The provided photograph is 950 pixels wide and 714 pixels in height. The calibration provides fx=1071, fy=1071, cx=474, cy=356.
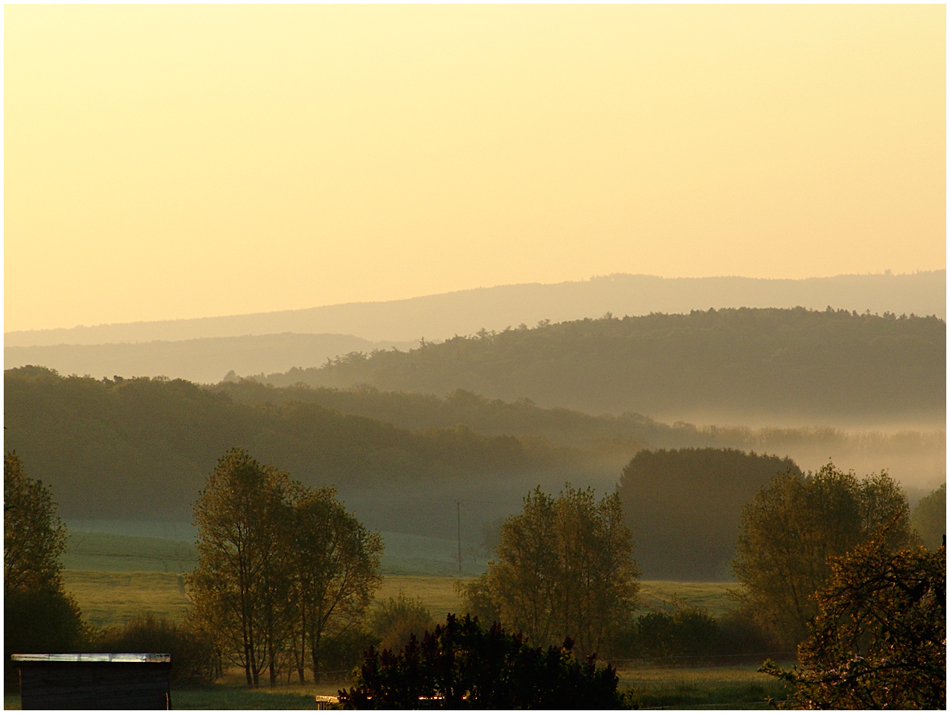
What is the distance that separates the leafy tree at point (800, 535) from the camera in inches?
2798

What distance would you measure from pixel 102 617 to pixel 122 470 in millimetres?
101478

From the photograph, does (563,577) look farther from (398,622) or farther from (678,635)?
(398,622)

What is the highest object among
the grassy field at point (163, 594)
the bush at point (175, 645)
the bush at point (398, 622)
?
the bush at point (175, 645)

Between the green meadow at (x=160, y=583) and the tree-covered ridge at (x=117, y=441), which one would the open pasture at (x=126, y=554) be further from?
the tree-covered ridge at (x=117, y=441)

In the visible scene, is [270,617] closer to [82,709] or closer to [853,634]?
[82,709]

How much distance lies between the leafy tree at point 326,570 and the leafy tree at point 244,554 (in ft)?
3.44

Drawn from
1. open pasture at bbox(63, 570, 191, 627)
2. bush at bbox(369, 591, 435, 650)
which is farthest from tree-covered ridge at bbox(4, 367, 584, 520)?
bush at bbox(369, 591, 435, 650)

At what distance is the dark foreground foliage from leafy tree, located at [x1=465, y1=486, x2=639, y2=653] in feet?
162

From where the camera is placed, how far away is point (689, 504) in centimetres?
13988

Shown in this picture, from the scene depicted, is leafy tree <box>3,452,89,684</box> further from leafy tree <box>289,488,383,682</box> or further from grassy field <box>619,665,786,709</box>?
grassy field <box>619,665,786,709</box>

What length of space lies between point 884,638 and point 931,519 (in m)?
103

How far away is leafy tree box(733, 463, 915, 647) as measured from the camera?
7106 centimetres

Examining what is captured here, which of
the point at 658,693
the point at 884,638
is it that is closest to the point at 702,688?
the point at 658,693

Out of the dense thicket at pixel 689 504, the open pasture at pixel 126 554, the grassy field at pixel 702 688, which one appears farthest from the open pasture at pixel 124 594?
the dense thicket at pixel 689 504
